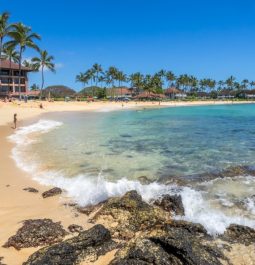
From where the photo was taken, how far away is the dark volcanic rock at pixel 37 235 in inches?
226

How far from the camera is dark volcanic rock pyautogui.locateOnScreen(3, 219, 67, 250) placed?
574 centimetres

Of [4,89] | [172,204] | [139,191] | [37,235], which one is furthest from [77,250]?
[4,89]

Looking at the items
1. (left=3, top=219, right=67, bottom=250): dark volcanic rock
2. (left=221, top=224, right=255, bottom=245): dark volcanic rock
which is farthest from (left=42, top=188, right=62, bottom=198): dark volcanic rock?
(left=221, top=224, right=255, bottom=245): dark volcanic rock

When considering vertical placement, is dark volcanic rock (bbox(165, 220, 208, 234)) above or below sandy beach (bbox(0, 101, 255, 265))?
above

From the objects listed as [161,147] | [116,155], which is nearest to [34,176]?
[116,155]

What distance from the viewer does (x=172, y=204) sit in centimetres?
748

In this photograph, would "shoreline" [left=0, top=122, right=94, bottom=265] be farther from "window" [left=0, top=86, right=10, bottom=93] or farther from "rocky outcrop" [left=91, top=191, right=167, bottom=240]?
"window" [left=0, top=86, right=10, bottom=93]

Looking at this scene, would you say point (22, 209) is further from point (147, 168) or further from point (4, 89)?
point (4, 89)

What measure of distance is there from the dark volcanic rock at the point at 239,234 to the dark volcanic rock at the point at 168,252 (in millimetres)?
684

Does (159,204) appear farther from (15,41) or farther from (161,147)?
(15,41)

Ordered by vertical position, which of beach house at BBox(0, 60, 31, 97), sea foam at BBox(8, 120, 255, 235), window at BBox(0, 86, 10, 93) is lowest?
sea foam at BBox(8, 120, 255, 235)

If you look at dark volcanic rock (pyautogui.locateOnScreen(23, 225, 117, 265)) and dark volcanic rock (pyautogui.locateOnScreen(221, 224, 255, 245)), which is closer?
dark volcanic rock (pyautogui.locateOnScreen(23, 225, 117, 265))

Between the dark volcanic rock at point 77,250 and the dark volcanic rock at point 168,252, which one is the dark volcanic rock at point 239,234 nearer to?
the dark volcanic rock at point 168,252

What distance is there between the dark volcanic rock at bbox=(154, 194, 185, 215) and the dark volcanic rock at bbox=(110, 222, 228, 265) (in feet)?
6.05
